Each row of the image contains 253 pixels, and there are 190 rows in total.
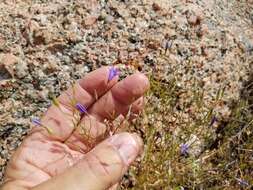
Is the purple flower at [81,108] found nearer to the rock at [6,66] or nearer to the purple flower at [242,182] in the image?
the rock at [6,66]

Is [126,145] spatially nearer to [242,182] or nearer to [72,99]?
[72,99]

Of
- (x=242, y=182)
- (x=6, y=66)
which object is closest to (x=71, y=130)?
(x=6, y=66)

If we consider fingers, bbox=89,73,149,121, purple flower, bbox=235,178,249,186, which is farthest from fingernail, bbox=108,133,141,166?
purple flower, bbox=235,178,249,186

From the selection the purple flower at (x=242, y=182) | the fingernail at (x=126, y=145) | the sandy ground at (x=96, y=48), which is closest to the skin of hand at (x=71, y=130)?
the fingernail at (x=126, y=145)

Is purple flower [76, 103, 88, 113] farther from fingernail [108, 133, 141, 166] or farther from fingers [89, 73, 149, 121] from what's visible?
fingernail [108, 133, 141, 166]

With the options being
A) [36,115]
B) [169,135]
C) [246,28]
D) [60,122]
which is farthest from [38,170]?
[246,28]

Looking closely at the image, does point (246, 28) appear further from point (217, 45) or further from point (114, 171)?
point (114, 171)
